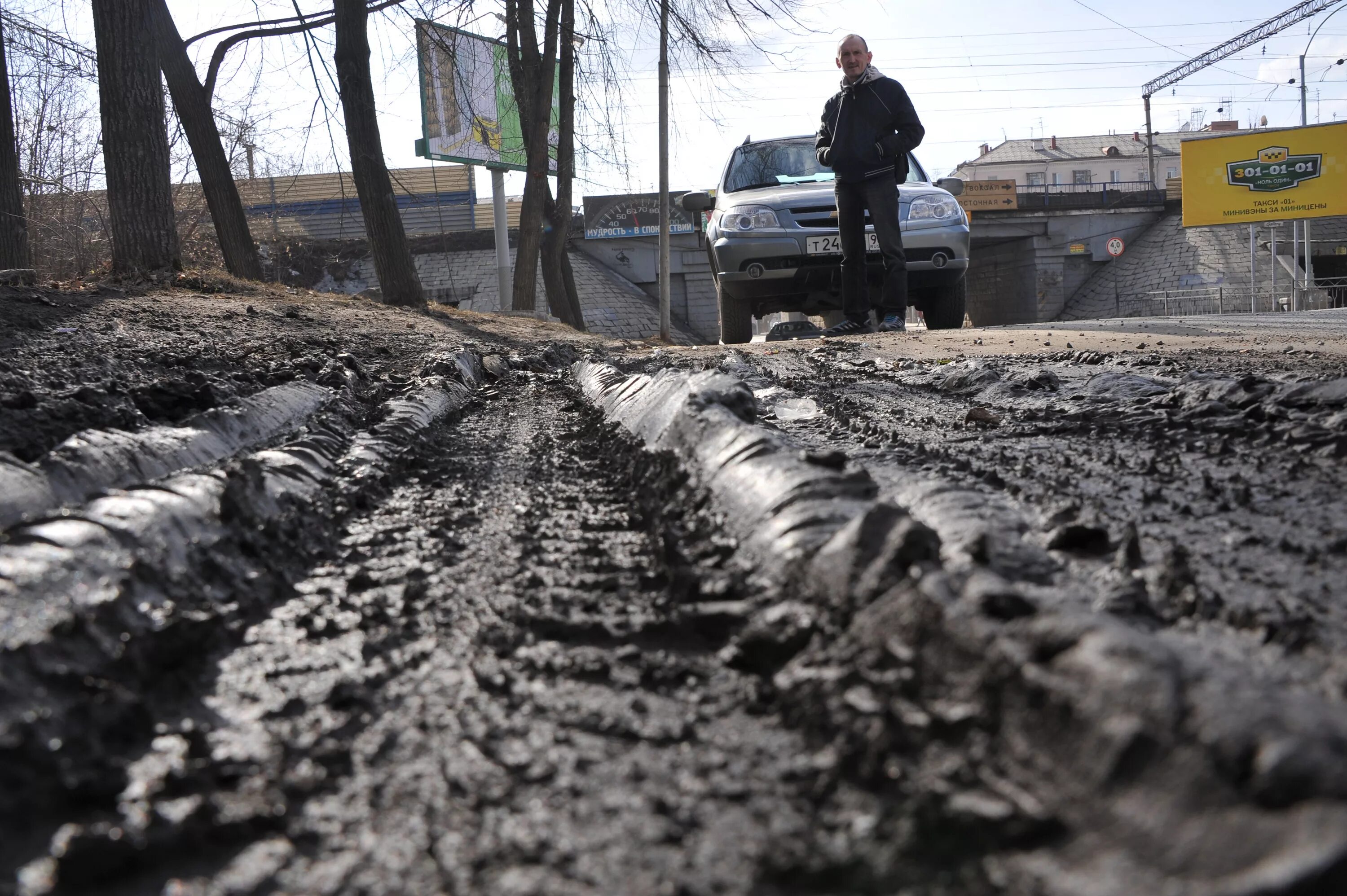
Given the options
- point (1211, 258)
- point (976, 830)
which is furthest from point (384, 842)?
point (1211, 258)

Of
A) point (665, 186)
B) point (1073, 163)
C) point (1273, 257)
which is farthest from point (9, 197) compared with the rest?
point (1073, 163)

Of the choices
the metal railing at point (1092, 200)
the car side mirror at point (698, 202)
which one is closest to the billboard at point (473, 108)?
the car side mirror at point (698, 202)

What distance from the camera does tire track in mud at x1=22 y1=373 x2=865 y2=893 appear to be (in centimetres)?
93

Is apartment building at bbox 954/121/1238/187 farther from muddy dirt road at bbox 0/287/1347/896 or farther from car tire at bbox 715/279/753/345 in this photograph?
muddy dirt road at bbox 0/287/1347/896

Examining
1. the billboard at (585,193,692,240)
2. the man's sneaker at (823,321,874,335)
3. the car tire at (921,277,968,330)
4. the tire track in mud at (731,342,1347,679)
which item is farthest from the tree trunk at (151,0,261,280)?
the billboard at (585,193,692,240)

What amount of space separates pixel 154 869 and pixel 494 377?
5.13 metres

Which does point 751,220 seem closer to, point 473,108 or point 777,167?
point 777,167

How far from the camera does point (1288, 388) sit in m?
2.90

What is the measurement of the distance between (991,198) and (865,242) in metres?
36.6

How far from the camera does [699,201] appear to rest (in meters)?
9.80

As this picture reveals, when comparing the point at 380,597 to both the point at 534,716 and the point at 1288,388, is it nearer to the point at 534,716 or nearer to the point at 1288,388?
the point at 534,716

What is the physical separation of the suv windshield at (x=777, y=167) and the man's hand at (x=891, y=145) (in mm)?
2132

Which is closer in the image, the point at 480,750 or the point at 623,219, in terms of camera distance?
the point at 480,750

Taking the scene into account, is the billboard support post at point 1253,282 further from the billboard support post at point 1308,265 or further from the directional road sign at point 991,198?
the directional road sign at point 991,198
